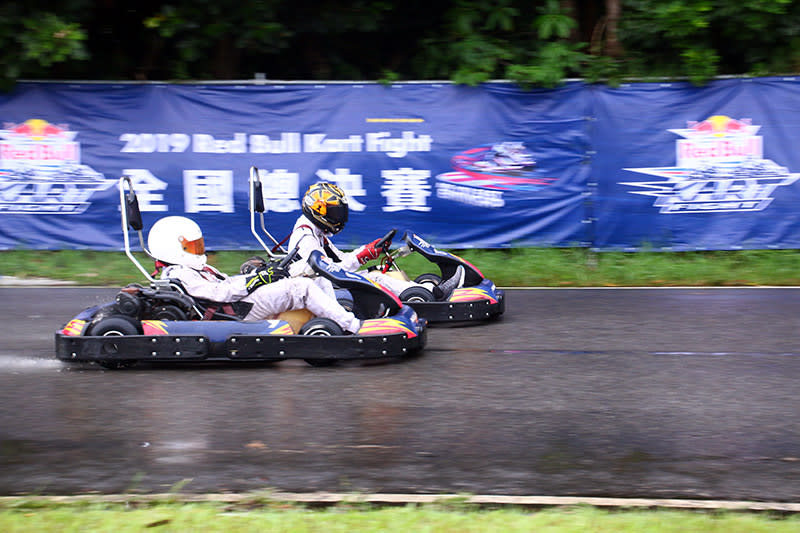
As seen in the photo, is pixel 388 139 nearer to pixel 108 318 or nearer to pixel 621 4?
pixel 621 4

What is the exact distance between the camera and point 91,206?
1231 centimetres

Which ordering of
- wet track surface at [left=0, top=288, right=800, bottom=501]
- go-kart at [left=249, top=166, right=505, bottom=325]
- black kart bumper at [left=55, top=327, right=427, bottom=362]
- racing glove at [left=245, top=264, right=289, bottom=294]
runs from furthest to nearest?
1. go-kart at [left=249, top=166, right=505, bottom=325]
2. racing glove at [left=245, top=264, right=289, bottom=294]
3. black kart bumper at [left=55, top=327, right=427, bottom=362]
4. wet track surface at [left=0, top=288, right=800, bottom=501]

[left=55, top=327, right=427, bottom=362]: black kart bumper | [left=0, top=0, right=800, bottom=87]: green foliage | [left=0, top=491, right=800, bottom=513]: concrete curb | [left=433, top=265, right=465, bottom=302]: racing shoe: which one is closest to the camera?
[left=0, top=491, right=800, bottom=513]: concrete curb

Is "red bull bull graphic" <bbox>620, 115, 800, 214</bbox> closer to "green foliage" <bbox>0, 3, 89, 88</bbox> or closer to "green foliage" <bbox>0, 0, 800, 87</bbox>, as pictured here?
"green foliage" <bbox>0, 0, 800, 87</bbox>

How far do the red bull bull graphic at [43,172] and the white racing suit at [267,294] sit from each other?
571cm

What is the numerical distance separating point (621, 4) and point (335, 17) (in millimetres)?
4239

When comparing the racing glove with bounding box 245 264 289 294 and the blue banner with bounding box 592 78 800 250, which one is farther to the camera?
the blue banner with bounding box 592 78 800 250

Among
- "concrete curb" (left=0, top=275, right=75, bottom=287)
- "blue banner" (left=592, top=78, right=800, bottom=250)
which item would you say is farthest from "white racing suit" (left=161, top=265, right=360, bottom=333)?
"blue banner" (left=592, top=78, right=800, bottom=250)

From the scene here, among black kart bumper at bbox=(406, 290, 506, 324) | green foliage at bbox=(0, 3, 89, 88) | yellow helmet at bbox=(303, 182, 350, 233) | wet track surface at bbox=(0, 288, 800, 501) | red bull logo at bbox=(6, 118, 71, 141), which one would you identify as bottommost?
wet track surface at bbox=(0, 288, 800, 501)

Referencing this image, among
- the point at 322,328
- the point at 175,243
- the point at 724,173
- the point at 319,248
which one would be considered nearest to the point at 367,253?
the point at 319,248

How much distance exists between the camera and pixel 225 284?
280 inches

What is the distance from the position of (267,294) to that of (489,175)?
5635 millimetres

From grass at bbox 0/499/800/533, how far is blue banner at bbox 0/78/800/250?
8.13 meters

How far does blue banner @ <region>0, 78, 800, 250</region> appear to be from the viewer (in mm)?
11727
